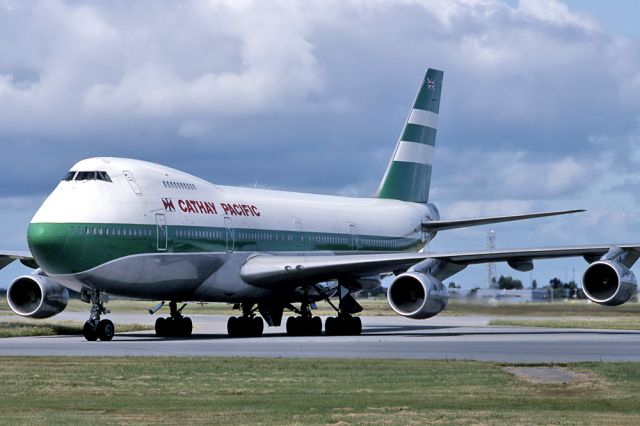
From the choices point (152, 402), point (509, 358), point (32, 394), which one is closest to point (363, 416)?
point (152, 402)

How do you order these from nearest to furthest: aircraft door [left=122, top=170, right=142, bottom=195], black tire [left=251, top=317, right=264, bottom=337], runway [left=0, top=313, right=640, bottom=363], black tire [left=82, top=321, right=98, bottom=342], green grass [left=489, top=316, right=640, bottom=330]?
runway [left=0, top=313, right=640, bottom=363] < black tire [left=82, top=321, right=98, bottom=342] < aircraft door [left=122, top=170, right=142, bottom=195] < black tire [left=251, top=317, right=264, bottom=337] < green grass [left=489, top=316, right=640, bottom=330]

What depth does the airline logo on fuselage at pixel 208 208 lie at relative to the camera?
33.4m

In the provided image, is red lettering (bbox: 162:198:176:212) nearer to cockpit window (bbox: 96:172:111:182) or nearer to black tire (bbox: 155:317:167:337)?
cockpit window (bbox: 96:172:111:182)

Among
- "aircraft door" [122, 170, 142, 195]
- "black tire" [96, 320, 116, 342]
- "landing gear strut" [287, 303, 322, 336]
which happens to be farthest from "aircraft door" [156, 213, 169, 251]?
"landing gear strut" [287, 303, 322, 336]

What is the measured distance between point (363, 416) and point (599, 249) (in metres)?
21.7

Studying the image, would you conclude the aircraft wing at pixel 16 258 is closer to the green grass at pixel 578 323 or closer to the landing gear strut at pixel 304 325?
the landing gear strut at pixel 304 325

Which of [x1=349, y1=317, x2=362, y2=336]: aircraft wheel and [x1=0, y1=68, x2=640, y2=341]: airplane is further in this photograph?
[x1=349, y1=317, x2=362, y2=336]: aircraft wheel

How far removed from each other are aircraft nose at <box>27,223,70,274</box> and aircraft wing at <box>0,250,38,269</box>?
694 centimetres

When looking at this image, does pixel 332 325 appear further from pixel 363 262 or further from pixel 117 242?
pixel 117 242

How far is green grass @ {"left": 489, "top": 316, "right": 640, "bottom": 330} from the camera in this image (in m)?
42.3

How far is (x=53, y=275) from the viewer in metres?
31.0

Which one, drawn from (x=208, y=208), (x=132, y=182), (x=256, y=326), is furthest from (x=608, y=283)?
(x=132, y=182)

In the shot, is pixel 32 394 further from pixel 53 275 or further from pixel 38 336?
pixel 38 336

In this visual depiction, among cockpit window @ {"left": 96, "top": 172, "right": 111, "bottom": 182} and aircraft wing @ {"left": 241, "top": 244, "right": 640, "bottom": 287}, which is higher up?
cockpit window @ {"left": 96, "top": 172, "right": 111, "bottom": 182}
